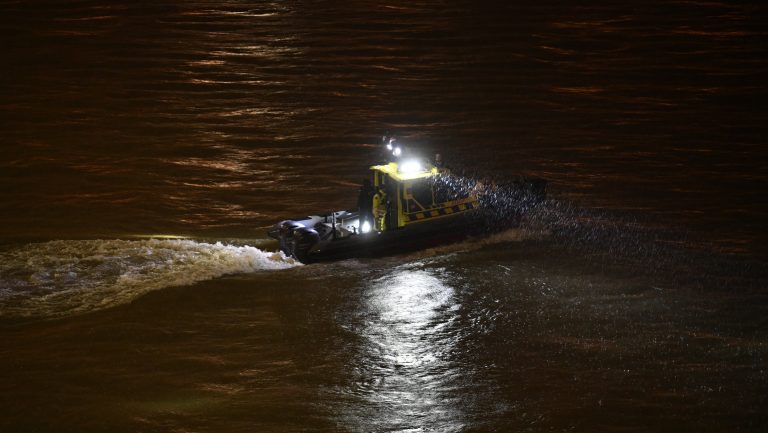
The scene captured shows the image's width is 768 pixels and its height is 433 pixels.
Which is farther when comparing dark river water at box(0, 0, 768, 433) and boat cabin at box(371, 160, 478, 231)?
boat cabin at box(371, 160, 478, 231)

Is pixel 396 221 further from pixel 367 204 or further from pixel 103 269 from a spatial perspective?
pixel 103 269

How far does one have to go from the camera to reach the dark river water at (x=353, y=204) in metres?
12.1

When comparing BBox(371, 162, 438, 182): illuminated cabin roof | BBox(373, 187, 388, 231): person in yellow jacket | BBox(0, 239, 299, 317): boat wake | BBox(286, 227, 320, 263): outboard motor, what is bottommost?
BBox(0, 239, 299, 317): boat wake

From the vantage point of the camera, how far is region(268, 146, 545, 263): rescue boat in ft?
51.6

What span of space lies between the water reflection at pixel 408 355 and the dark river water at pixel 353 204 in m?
0.04

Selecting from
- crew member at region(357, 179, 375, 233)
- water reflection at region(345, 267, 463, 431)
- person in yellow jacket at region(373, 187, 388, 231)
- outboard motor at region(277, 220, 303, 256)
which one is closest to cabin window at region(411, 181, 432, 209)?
person in yellow jacket at region(373, 187, 388, 231)

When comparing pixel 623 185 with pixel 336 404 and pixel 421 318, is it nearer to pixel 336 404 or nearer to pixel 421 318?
pixel 421 318

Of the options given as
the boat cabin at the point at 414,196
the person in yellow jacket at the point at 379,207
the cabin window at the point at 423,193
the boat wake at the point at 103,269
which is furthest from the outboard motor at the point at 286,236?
the cabin window at the point at 423,193

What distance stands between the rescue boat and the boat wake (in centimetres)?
61

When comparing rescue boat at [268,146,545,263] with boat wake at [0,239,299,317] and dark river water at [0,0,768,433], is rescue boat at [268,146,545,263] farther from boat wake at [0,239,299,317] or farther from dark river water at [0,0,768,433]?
boat wake at [0,239,299,317]

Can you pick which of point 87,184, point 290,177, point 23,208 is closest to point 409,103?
point 290,177

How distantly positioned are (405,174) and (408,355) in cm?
412

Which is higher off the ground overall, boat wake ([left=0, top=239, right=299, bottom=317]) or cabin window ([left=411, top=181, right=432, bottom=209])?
cabin window ([left=411, top=181, right=432, bottom=209])

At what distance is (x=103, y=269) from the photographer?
15250 mm
